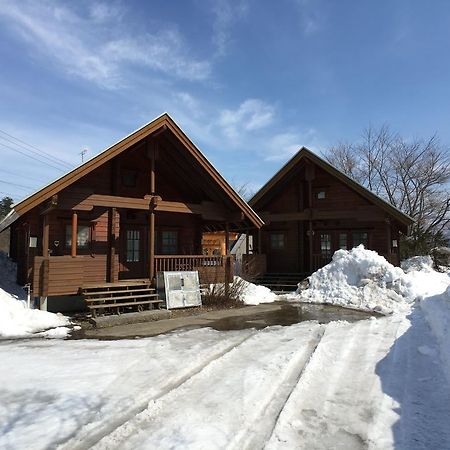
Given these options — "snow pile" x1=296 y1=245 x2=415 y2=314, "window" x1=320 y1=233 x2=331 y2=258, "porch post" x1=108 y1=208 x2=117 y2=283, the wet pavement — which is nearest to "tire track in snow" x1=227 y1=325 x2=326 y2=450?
the wet pavement

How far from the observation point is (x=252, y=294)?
49.5ft

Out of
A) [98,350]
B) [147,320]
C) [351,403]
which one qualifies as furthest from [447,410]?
[147,320]

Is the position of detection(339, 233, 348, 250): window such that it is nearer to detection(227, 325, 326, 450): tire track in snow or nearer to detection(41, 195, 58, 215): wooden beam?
detection(41, 195, 58, 215): wooden beam

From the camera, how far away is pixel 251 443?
12.7 ft

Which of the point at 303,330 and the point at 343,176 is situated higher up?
the point at 343,176

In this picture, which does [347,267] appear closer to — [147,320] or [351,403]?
[147,320]

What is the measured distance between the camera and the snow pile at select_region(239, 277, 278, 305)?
1439cm

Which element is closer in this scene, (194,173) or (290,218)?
(194,173)

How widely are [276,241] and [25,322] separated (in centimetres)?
1533

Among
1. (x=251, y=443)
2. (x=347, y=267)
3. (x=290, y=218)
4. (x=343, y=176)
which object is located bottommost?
(x=251, y=443)

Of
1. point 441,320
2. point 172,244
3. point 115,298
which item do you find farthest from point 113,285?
point 441,320

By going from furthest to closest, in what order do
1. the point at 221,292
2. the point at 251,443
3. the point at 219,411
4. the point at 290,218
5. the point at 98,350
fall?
the point at 290,218 < the point at 221,292 < the point at 98,350 < the point at 219,411 < the point at 251,443

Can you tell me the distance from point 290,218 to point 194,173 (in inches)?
304

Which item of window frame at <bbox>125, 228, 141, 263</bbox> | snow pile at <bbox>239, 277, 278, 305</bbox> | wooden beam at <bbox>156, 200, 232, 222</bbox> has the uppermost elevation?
wooden beam at <bbox>156, 200, 232, 222</bbox>
